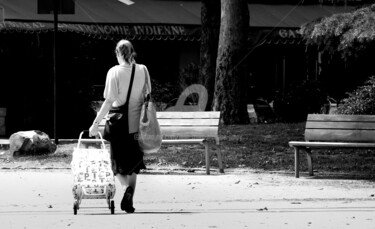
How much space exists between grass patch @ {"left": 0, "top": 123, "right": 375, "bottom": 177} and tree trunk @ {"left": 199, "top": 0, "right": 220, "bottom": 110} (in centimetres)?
582

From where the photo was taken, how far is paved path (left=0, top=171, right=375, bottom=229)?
9.69m

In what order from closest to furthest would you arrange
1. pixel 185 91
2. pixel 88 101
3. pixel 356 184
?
pixel 356 184
pixel 88 101
pixel 185 91

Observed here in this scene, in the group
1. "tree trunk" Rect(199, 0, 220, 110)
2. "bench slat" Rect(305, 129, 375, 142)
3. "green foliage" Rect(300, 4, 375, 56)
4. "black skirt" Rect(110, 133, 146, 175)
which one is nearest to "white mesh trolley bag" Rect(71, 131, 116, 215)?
"black skirt" Rect(110, 133, 146, 175)

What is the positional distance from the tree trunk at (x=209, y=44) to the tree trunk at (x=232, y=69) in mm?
1789

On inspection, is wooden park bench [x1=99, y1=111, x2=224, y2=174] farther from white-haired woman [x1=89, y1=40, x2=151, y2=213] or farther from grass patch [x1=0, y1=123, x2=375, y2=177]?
white-haired woman [x1=89, y1=40, x2=151, y2=213]

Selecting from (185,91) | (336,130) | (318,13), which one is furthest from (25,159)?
(318,13)

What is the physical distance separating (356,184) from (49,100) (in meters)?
9.83

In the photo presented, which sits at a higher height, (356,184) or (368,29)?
(368,29)

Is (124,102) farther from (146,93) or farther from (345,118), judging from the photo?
(345,118)

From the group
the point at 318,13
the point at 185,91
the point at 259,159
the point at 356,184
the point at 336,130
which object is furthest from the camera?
the point at 318,13

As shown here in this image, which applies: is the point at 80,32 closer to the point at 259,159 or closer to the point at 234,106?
the point at 234,106

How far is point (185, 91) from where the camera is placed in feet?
82.2

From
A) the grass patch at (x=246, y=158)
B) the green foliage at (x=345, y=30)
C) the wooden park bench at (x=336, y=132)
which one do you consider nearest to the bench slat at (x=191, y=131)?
the grass patch at (x=246, y=158)

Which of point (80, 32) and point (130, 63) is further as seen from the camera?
point (80, 32)
